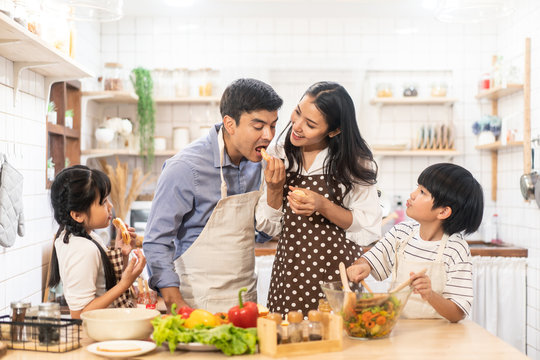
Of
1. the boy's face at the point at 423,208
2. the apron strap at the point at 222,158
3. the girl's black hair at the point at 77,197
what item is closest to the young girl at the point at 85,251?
the girl's black hair at the point at 77,197

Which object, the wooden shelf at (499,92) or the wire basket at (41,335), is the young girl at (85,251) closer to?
the wire basket at (41,335)

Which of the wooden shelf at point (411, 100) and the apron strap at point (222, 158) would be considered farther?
the wooden shelf at point (411, 100)

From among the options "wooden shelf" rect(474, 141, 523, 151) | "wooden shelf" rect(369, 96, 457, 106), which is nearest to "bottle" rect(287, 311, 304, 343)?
"wooden shelf" rect(474, 141, 523, 151)

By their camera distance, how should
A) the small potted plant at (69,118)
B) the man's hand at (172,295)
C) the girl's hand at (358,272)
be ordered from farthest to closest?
the small potted plant at (69,118) < the man's hand at (172,295) < the girl's hand at (358,272)

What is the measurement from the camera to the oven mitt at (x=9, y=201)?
2732mm

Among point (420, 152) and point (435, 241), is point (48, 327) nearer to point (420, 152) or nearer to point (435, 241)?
point (435, 241)

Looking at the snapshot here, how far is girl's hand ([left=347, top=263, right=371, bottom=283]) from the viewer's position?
1.86 m

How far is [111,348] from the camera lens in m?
1.48

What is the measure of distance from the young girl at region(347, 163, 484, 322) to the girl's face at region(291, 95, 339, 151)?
43 centimetres

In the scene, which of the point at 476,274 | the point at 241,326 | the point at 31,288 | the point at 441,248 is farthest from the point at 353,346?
the point at 476,274

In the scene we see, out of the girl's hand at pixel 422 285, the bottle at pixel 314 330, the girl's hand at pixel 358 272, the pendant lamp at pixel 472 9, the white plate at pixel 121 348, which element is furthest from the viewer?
the pendant lamp at pixel 472 9

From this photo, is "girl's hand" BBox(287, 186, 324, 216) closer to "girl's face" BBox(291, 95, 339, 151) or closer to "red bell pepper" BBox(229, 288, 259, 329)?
"girl's face" BBox(291, 95, 339, 151)

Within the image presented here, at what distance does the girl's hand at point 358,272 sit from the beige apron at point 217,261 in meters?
0.42

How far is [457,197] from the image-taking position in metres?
2.05
